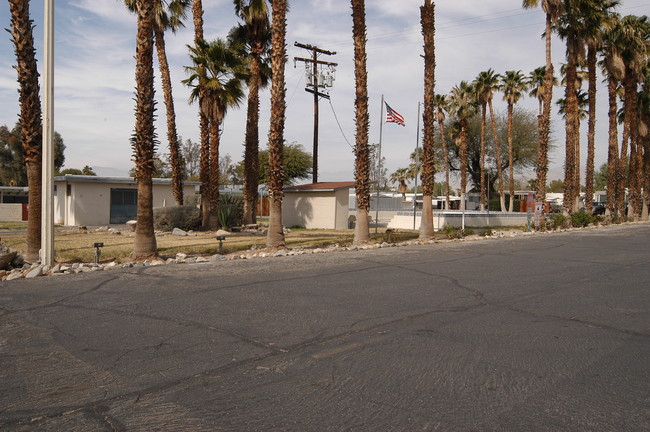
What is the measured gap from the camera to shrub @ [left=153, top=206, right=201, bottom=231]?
992 inches

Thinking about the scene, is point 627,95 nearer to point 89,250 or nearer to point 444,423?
point 89,250

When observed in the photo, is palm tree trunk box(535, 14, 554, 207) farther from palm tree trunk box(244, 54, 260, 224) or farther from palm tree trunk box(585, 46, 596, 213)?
palm tree trunk box(244, 54, 260, 224)

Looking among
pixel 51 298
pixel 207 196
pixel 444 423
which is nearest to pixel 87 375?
pixel 444 423

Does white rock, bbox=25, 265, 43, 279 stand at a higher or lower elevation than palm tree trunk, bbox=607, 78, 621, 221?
lower

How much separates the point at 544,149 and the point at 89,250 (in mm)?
25046

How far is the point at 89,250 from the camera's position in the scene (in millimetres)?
16094

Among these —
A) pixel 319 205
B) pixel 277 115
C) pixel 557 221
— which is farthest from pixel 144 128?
pixel 557 221

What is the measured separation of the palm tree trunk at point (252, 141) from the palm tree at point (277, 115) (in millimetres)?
9037

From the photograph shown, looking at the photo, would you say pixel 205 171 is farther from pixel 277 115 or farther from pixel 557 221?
pixel 557 221

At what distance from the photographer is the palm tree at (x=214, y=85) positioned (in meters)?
24.1

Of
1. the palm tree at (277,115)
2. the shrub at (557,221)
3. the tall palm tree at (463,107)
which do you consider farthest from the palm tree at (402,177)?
the palm tree at (277,115)

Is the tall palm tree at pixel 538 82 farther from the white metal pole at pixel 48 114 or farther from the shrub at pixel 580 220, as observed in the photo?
the white metal pole at pixel 48 114

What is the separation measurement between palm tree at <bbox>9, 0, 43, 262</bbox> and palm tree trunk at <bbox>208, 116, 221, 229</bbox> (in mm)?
10987

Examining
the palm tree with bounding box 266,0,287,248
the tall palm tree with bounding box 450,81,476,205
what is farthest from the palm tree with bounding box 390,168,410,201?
the palm tree with bounding box 266,0,287,248
